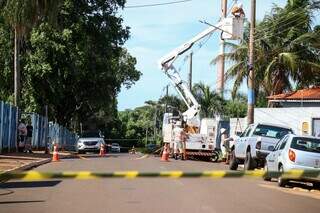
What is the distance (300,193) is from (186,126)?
67.0 ft

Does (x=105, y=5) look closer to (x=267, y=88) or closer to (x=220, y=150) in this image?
(x=267, y=88)

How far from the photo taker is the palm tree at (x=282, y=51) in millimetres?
42781

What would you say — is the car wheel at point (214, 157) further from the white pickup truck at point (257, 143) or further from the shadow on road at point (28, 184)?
the shadow on road at point (28, 184)

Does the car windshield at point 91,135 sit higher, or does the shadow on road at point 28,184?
the car windshield at point 91,135

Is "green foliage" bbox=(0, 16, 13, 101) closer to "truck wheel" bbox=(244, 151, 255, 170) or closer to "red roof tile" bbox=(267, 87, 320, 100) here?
"red roof tile" bbox=(267, 87, 320, 100)

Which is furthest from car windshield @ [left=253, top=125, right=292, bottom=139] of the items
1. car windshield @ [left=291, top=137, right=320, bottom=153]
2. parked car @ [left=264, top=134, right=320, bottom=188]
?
car windshield @ [left=291, top=137, right=320, bottom=153]

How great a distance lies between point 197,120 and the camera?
3806cm

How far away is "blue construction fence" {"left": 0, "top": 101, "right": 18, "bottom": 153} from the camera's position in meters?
31.4

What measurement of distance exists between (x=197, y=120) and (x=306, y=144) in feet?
→ 62.5

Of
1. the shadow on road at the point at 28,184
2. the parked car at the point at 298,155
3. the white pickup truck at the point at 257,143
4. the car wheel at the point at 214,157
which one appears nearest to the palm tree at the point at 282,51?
the car wheel at the point at 214,157

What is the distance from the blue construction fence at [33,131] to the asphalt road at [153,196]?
13.9 metres

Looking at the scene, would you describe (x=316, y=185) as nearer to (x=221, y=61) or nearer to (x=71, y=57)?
(x=221, y=61)

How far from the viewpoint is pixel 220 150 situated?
36.7 metres

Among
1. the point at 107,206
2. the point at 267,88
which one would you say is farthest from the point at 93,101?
the point at 107,206
